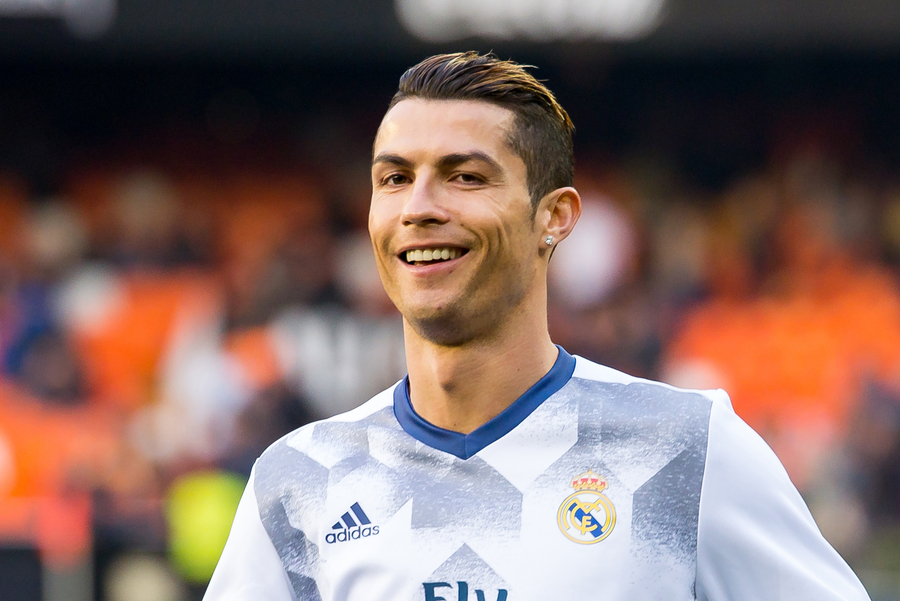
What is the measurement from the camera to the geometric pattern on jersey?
217 cm

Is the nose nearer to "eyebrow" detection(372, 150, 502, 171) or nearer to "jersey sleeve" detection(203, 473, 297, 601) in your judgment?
"eyebrow" detection(372, 150, 502, 171)

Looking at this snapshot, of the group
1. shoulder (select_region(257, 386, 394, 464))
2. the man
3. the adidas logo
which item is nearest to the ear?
the man

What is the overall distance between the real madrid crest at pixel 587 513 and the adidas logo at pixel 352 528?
39 centimetres

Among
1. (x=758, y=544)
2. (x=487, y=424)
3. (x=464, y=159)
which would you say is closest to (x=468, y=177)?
(x=464, y=159)

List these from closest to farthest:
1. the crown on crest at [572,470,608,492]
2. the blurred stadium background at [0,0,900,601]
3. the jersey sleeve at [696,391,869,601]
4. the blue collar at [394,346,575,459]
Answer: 1. the jersey sleeve at [696,391,869,601]
2. the crown on crest at [572,470,608,492]
3. the blue collar at [394,346,575,459]
4. the blurred stadium background at [0,0,900,601]

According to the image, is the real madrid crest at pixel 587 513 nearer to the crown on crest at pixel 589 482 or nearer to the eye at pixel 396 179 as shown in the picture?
the crown on crest at pixel 589 482

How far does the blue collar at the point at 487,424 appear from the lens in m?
2.37

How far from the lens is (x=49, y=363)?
→ 32.0 feet

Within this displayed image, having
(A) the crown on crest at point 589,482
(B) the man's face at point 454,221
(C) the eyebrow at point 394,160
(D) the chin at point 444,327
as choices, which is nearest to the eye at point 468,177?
(B) the man's face at point 454,221

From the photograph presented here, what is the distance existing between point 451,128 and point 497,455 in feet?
2.20

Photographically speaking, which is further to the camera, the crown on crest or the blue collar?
the blue collar

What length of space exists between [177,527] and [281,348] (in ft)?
8.09

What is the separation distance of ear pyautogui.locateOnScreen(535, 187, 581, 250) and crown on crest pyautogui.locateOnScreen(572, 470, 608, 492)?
1.59 feet

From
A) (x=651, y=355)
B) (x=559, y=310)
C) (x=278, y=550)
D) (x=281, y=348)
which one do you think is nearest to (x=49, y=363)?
(x=281, y=348)
